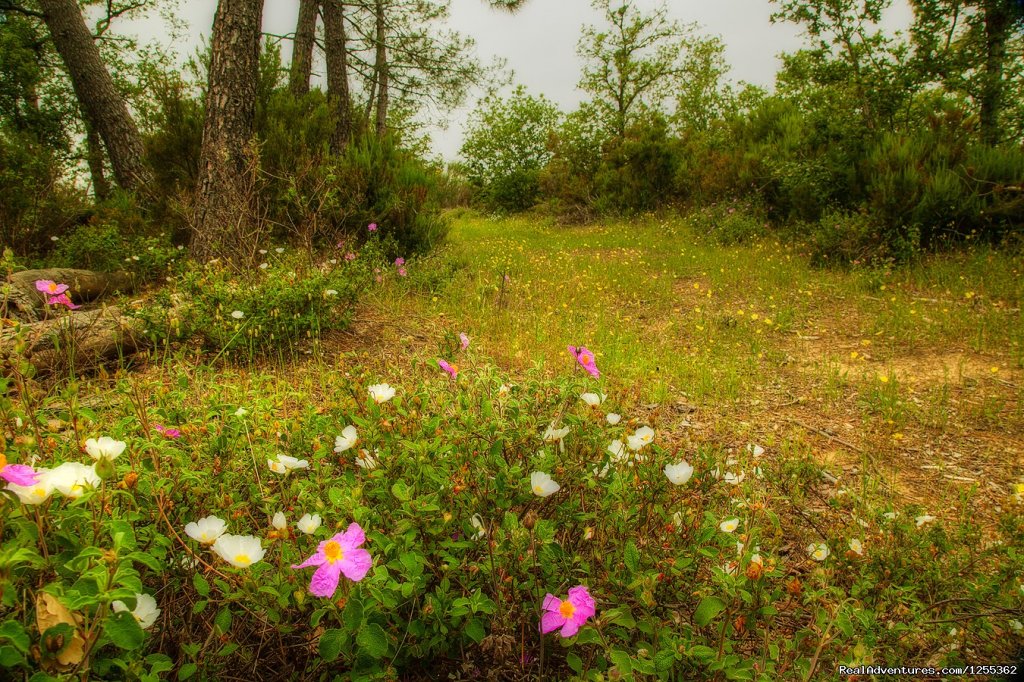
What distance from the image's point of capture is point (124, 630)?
2.71ft

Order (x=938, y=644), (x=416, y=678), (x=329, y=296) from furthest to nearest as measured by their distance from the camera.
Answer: (x=329, y=296) < (x=938, y=644) < (x=416, y=678)

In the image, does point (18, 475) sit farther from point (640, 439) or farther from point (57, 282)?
point (57, 282)

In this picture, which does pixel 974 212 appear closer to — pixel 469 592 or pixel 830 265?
pixel 830 265

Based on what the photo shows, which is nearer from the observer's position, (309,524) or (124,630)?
(124,630)

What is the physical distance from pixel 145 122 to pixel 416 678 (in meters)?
7.57

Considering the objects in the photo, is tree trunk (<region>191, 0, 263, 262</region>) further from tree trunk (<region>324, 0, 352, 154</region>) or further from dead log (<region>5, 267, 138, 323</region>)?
tree trunk (<region>324, 0, 352, 154</region>)

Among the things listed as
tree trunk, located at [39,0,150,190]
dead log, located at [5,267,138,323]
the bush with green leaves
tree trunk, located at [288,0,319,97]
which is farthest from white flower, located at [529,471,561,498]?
tree trunk, located at [39,0,150,190]

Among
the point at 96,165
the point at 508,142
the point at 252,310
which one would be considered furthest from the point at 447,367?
the point at 508,142

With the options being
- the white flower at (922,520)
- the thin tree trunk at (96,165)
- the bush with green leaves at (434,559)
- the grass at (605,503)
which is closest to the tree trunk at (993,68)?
the grass at (605,503)

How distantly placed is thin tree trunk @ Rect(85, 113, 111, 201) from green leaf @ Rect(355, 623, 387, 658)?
878 centimetres

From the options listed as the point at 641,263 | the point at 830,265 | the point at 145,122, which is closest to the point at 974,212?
the point at 830,265

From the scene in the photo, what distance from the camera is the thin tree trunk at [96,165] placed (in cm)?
743

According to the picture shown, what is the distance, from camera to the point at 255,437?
1739 millimetres

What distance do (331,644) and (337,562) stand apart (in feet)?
0.47
